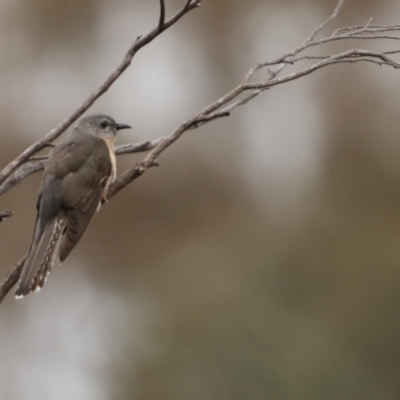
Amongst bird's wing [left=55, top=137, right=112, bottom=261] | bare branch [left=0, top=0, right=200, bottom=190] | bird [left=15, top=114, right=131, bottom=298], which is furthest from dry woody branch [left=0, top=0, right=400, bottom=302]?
bird's wing [left=55, top=137, right=112, bottom=261]

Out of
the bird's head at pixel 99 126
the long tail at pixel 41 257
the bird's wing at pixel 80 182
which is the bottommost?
the long tail at pixel 41 257

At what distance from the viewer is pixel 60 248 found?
3266 millimetres

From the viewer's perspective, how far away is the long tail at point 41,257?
2.94 m

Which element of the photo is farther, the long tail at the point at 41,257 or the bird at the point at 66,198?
the bird at the point at 66,198

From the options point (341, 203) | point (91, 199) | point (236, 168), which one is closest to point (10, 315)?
point (236, 168)

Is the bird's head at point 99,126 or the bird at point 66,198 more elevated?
the bird's head at point 99,126

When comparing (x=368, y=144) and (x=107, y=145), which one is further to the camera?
(x=368, y=144)

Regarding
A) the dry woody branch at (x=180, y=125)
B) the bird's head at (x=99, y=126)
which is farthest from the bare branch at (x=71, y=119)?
the bird's head at (x=99, y=126)

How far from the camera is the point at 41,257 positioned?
3.08 m

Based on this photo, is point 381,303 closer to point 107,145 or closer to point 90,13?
point 107,145

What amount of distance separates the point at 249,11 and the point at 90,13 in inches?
93.5

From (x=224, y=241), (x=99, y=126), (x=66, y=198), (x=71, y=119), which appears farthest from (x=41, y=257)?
(x=224, y=241)

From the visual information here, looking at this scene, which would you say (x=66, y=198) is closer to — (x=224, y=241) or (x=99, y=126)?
(x=99, y=126)

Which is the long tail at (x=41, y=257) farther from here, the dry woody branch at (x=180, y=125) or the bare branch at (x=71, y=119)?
the bare branch at (x=71, y=119)
